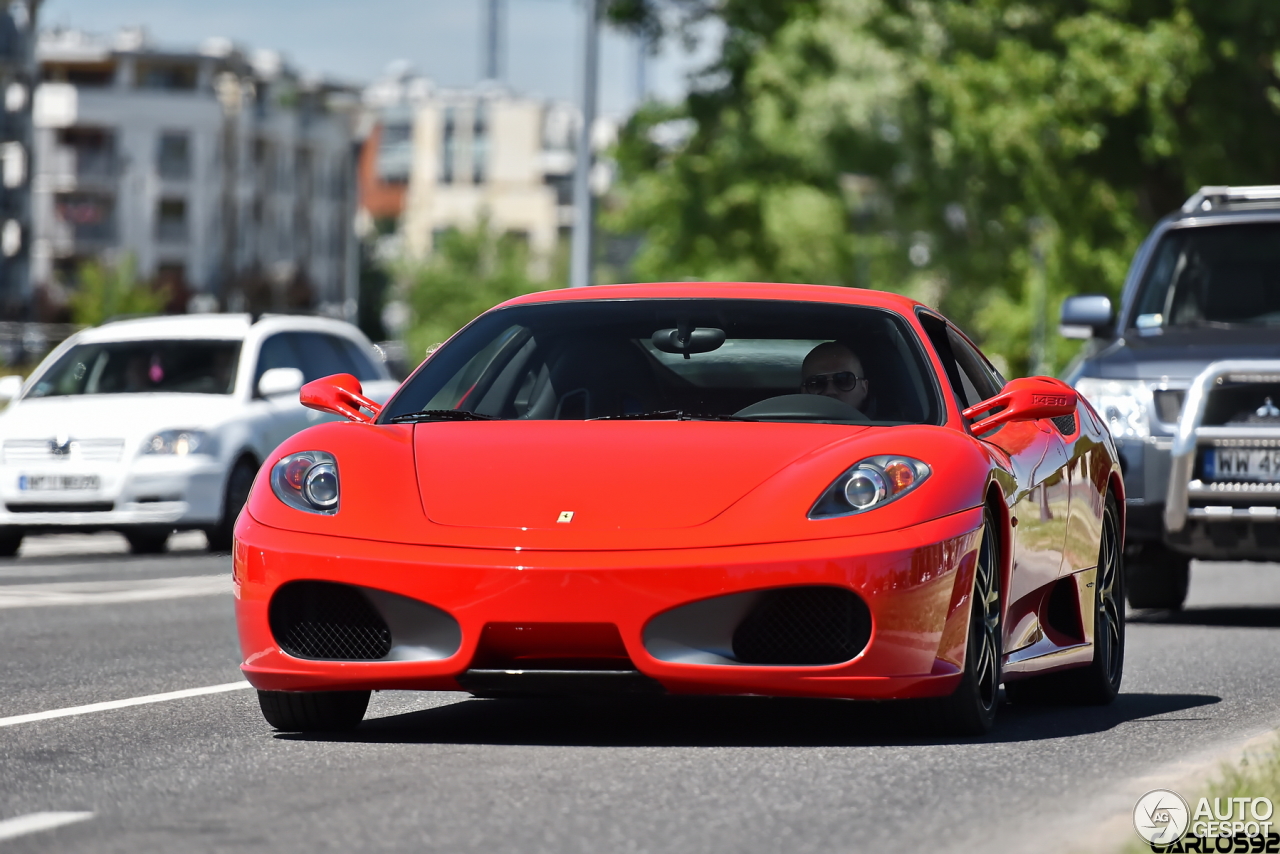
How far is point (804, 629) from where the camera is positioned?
276 inches

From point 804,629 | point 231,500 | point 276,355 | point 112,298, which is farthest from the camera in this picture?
point 112,298

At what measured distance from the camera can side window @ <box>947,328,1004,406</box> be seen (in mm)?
8656

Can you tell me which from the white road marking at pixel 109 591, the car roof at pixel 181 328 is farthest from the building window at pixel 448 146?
the white road marking at pixel 109 591

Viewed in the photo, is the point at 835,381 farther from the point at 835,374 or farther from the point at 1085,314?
the point at 1085,314

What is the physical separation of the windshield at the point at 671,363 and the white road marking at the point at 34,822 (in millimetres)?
2214

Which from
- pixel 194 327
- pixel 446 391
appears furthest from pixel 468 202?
pixel 446 391

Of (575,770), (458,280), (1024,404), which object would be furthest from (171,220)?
(575,770)

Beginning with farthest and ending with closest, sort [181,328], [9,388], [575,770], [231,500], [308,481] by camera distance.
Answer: [181,328], [231,500], [9,388], [308,481], [575,770]

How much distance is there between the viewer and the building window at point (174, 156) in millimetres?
130125

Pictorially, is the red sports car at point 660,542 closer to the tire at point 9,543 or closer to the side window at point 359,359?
A: the tire at point 9,543

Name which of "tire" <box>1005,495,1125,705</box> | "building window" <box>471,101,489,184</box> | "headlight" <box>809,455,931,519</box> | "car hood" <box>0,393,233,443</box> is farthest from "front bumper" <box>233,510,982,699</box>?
"building window" <box>471,101,489,184</box>

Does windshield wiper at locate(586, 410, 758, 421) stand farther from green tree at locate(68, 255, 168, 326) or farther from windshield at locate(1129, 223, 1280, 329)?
green tree at locate(68, 255, 168, 326)

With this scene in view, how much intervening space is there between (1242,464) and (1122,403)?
67 cm

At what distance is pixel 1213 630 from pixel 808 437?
18.9 feet
